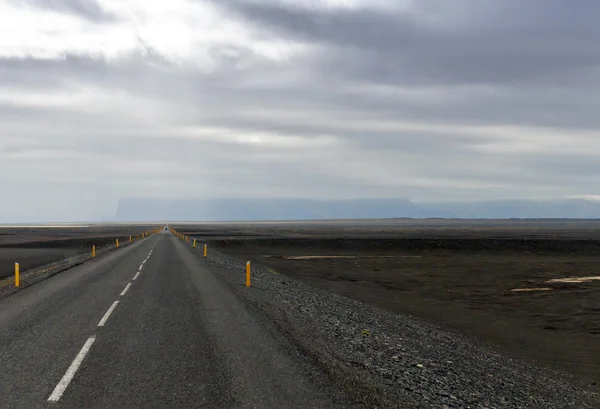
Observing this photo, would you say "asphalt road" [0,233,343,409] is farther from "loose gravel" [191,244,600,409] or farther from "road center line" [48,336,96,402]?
"loose gravel" [191,244,600,409]

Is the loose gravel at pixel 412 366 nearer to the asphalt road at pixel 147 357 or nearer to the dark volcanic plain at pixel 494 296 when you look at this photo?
the asphalt road at pixel 147 357

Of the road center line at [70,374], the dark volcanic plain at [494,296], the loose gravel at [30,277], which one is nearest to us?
the road center line at [70,374]

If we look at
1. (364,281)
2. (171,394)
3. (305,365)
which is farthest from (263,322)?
(364,281)

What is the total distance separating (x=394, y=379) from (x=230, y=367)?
2.99 m

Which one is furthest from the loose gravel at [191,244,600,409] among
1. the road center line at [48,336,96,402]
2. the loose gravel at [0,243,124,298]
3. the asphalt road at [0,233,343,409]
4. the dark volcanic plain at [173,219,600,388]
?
the loose gravel at [0,243,124,298]

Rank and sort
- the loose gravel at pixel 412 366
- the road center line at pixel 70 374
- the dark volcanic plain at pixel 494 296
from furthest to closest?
the dark volcanic plain at pixel 494 296
the loose gravel at pixel 412 366
the road center line at pixel 70 374

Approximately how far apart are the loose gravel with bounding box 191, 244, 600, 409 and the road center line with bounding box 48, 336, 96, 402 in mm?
4296

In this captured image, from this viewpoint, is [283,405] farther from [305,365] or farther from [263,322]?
[263,322]

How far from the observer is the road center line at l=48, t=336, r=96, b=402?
7.67 m

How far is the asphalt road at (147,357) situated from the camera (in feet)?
25.2

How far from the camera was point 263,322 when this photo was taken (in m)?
13.6

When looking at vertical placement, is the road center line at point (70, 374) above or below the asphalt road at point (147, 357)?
above

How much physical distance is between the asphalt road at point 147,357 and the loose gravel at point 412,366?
68cm

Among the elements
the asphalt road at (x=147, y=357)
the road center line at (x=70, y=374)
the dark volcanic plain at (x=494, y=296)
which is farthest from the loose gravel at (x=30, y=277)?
the dark volcanic plain at (x=494, y=296)
